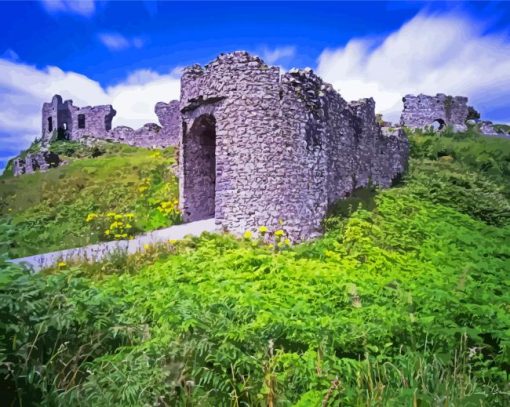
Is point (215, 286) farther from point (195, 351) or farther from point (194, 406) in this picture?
point (194, 406)

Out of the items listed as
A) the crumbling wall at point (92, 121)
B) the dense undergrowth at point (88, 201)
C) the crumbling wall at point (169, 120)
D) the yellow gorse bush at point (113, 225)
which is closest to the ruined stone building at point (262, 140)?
the yellow gorse bush at point (113, 225)

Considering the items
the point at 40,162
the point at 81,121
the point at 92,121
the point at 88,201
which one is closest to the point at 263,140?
the point at 88,201

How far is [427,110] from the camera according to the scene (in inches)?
1389

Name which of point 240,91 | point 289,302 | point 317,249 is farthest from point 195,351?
point 240,91

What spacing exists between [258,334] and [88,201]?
15347mm

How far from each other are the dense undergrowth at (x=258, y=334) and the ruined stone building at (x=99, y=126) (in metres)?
28.9

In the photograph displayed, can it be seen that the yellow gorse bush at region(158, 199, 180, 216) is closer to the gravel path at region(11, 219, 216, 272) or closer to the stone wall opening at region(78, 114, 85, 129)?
the gravel path at region(11, 219, 216, 272)

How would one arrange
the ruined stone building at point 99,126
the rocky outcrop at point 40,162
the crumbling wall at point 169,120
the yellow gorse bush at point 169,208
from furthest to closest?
the ruined stone building at point 99,126 < the crumbling wall at point 169,120 < the rocky outcrop at point 40,162 < the yellow gorse bush at point 169,208

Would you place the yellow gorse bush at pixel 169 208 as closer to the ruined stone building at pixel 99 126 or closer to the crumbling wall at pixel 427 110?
the ruined stone building at pixel 99 126

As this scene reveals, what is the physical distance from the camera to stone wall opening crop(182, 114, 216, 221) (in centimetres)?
1506

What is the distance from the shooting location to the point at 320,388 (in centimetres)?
418

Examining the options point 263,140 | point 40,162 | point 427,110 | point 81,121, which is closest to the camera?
point 263,140

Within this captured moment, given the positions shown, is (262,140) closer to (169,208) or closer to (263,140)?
(263,140)

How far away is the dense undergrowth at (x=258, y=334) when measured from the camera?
13.4 feet
